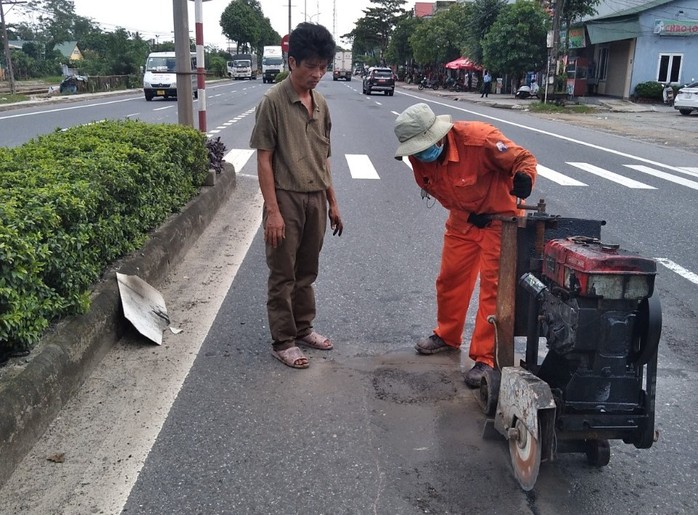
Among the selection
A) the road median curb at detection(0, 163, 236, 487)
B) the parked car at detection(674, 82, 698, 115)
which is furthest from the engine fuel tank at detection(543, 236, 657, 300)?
the parked car at detection(674, 82, 698, 115)

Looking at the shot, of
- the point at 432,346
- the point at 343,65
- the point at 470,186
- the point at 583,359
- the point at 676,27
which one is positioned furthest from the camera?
the point at 343,65

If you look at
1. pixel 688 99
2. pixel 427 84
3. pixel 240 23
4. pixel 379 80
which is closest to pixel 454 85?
pixel 427 84

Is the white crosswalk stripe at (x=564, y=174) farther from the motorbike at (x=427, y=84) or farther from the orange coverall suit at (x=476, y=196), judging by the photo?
the motorbike at (x=427, y=84)

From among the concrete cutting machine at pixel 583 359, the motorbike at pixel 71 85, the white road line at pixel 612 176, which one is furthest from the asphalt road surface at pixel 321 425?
the motorbike at pixel 71 85

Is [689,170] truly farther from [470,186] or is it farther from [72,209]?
[72,209]

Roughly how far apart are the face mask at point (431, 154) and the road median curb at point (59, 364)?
2.03 meters

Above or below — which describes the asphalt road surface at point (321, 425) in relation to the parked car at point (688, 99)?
below

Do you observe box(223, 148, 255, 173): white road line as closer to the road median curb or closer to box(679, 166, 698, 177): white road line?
the road median curb

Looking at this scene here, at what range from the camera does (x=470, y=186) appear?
3586 millimetres

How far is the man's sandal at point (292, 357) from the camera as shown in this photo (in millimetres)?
3971

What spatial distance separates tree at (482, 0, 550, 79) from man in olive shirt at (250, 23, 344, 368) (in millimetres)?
32291

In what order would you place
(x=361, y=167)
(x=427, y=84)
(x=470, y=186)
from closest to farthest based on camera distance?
(x=470, y=186)
(x=361, y=167)
(x=427, y=84)

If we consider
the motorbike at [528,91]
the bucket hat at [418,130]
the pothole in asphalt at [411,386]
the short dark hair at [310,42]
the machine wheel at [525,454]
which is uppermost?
the short dark hair at [310,42]

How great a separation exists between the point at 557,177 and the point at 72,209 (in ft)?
29.7
